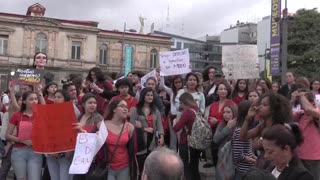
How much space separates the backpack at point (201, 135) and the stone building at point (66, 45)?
3782 centimetres

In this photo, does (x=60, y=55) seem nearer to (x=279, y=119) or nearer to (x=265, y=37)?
(x=265, y=37)

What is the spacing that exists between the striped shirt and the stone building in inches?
1537

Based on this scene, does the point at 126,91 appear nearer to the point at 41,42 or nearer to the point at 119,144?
the point at 119,144

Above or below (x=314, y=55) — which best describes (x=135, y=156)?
below

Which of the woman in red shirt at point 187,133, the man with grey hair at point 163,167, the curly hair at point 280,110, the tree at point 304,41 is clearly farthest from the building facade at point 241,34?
the man with grey hair at point 163,167

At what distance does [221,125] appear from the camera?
20.9ft

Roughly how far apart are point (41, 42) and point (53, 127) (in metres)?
A: 42.5

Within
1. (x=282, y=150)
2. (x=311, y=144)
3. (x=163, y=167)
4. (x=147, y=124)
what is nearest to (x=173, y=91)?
(x=147, y=124)

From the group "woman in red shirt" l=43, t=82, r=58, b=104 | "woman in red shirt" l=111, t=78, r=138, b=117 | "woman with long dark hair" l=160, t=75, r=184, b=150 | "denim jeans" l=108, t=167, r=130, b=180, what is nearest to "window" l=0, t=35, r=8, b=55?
"woman with long dark hair" l=160, t=75, r=184, b=150

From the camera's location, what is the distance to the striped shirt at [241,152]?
5453mm

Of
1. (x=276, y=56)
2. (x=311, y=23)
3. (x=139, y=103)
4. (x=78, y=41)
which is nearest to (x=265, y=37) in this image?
(x=78, y=41)

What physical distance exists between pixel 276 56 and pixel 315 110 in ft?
55.4

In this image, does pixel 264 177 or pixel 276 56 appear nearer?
pixel 264 177

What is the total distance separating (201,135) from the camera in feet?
21.7
